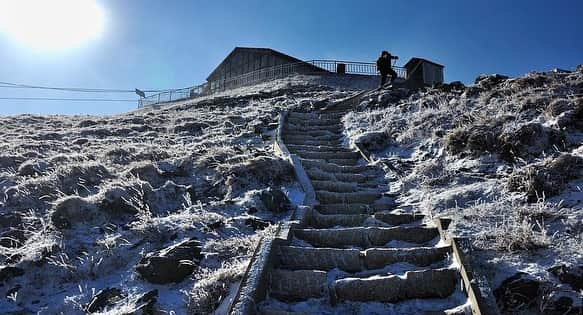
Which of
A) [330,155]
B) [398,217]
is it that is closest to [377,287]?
[398,217]

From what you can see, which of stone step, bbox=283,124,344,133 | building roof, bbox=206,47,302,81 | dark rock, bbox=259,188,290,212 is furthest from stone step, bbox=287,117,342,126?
building roof, bbox=206,47,302,81

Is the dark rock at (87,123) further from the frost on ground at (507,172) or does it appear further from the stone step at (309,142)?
the frost on ground at (507,172)

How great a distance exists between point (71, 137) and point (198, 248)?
12223 mm

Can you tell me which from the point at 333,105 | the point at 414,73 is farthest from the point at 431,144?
the point at 414,73

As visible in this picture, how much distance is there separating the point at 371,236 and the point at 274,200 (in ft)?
7.02

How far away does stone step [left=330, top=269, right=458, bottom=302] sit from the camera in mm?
4324

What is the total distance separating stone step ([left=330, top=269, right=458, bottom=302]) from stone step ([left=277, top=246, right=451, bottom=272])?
495 millimetres

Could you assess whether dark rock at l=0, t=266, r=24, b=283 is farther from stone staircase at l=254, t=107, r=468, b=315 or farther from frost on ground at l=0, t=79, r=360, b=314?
stone staircase at l=254, t=107, r=468, b=315

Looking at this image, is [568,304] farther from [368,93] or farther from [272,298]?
[368,93]

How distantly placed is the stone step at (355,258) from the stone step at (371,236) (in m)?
0.57

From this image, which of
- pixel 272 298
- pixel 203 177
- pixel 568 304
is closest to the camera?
pixel 568 304

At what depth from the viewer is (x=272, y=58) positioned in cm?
4022

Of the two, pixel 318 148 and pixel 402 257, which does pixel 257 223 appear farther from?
pixel 318 148

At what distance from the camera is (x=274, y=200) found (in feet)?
23.7
